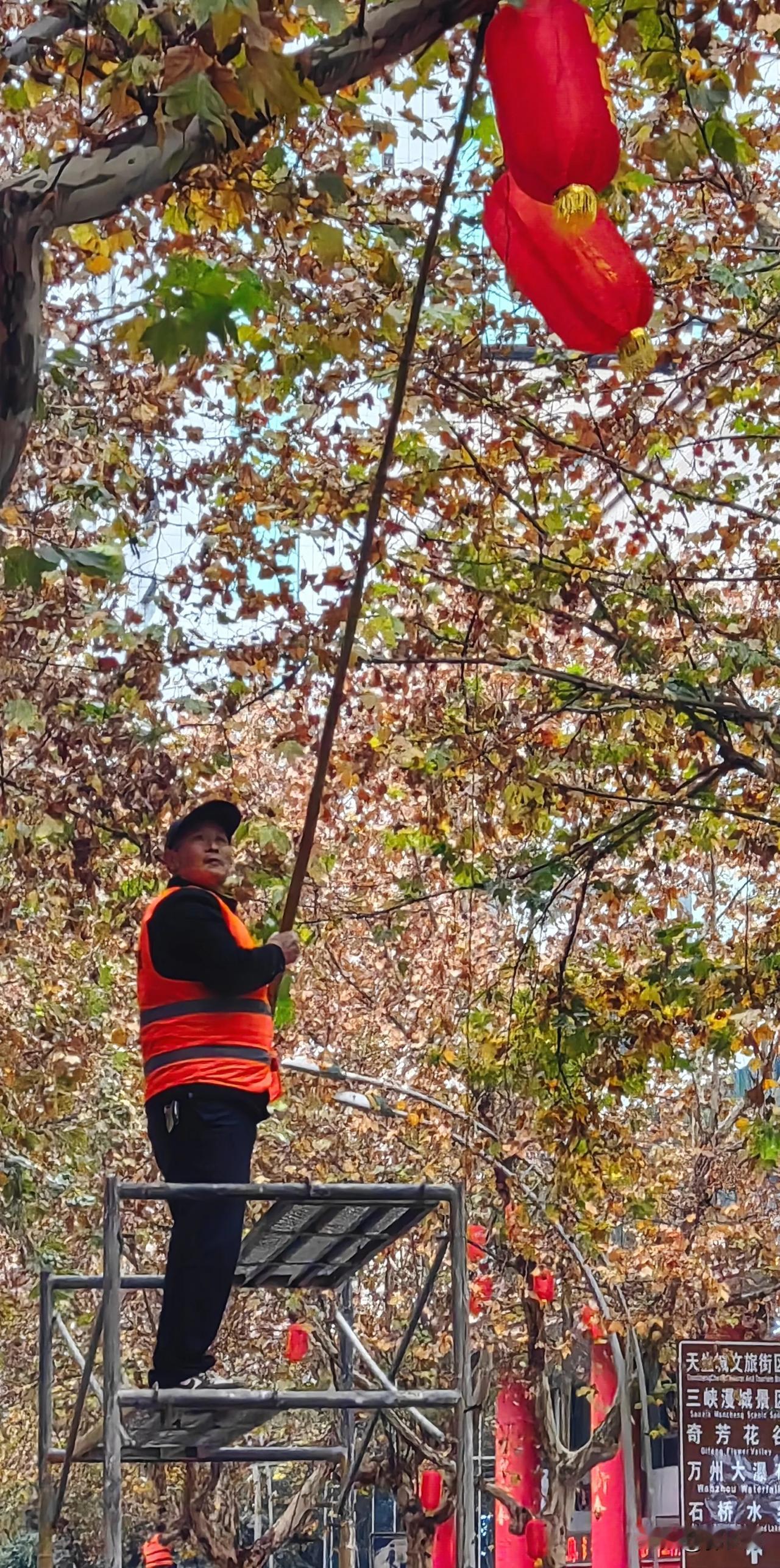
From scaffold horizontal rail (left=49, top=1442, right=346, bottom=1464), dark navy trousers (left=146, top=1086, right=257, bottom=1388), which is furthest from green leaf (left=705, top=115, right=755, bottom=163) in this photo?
scaffold horizontal rail (left=49, top=1442, right=346, bottom=1464)

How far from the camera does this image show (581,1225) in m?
14.6

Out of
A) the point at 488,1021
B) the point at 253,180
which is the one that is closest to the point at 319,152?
the point at 253,180

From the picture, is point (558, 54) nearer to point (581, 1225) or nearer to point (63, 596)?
point (63, 596)

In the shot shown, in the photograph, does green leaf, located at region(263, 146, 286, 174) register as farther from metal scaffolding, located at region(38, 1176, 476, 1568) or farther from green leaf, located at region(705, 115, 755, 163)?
metal scaffolding, located at region(38, 1176, 476, 1568)

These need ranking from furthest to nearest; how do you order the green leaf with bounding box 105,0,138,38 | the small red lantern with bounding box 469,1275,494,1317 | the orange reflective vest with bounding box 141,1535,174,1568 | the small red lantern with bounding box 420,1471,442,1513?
the orange reflective vest with bounding box 141,1535,174,1568 → the small red lantern with bounding box 420,1471,442,1513 → the small red lantern with bounding box 469,1275,494,1317 → the green leaf with bounding box 105,0,138,38

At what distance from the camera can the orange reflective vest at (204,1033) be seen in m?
5.61

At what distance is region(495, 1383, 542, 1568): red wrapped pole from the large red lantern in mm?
21081

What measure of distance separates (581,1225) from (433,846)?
5318 mm

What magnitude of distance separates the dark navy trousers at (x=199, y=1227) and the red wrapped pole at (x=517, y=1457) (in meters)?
18.0

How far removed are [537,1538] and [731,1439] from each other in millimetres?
5954

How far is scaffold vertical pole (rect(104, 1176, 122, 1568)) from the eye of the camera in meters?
5.36

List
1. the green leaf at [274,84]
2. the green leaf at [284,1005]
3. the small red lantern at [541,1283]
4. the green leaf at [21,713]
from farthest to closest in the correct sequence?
the small red lantern at [541,1283], the green leaf at [21,713], the green leaf at [284,1005], the green leaf at [274,84]

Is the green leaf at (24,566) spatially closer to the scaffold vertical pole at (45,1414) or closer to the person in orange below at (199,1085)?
the person in orange below at (199,1085)

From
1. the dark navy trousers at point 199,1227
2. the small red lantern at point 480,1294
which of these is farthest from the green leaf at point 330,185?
the small red lantern at point 480,1294
